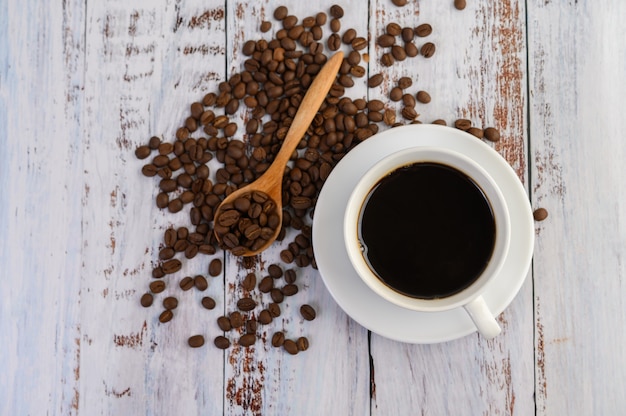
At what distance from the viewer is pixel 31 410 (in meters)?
1.32

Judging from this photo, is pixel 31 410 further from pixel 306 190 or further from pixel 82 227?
pixel 306 190

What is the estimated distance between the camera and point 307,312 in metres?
1.25

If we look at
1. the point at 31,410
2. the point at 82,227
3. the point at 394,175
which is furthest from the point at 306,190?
the point at 31,410

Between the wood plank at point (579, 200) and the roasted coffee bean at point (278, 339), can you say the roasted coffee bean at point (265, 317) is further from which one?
the wood plank at point (579, 200)

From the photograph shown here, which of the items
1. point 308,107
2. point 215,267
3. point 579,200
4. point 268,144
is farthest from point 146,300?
point 579,200

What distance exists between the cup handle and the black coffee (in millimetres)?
66

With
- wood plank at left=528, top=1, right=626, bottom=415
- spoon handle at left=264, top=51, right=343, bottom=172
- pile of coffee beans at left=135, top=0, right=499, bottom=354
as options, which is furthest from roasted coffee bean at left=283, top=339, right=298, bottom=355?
wood plank at left=528, top=1, right=626, bottom=415

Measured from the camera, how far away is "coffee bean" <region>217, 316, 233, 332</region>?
4.17ft

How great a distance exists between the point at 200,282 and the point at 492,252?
1.97 feet

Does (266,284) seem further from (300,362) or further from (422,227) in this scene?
(422,227)

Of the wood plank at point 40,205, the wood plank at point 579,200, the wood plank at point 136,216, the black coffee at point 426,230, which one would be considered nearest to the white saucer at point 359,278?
the black coffee at point 426,230

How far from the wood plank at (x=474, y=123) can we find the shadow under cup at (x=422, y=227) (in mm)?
261

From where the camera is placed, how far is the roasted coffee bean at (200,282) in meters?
1.28

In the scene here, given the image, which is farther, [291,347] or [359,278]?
[291,347]
